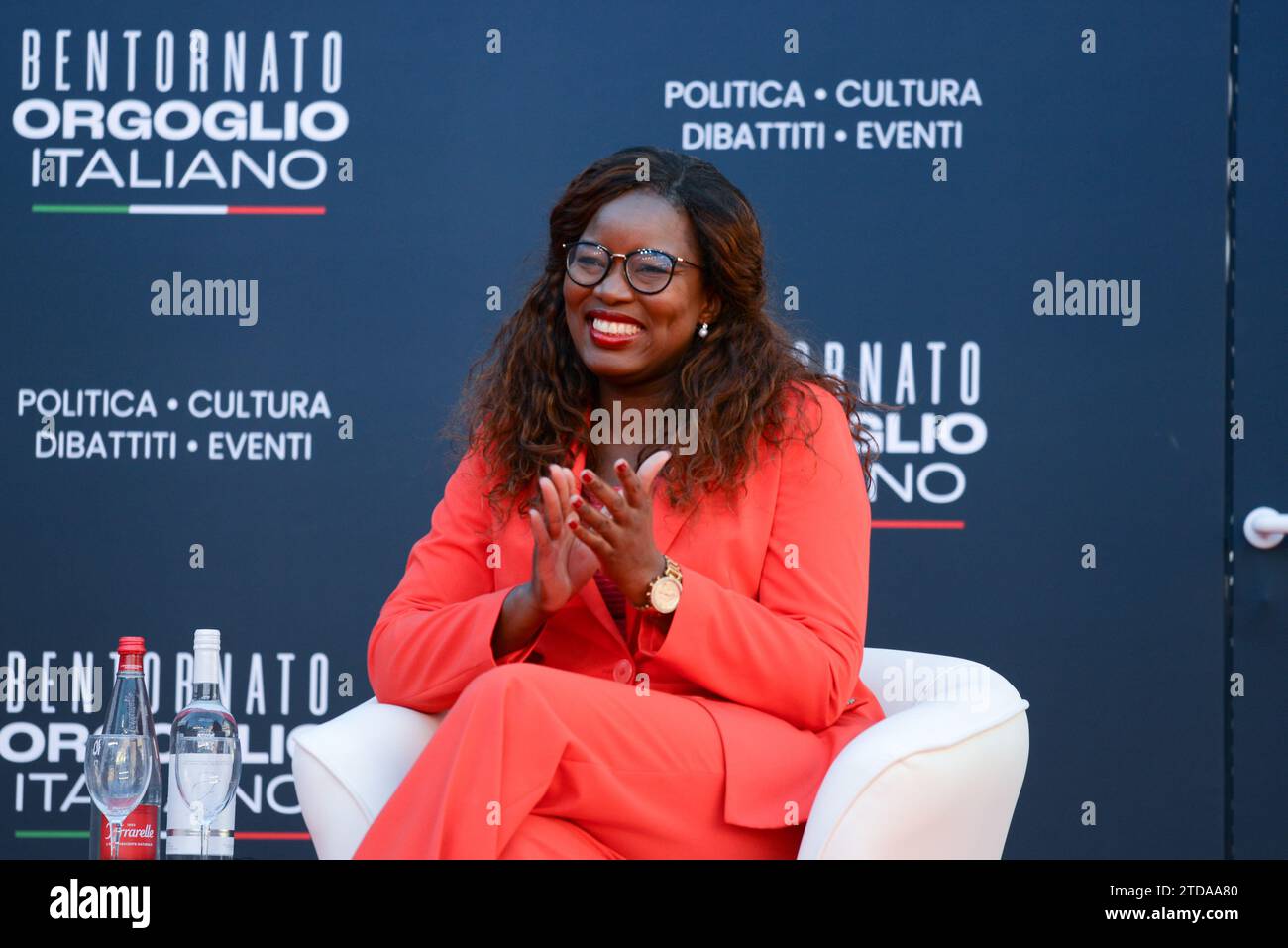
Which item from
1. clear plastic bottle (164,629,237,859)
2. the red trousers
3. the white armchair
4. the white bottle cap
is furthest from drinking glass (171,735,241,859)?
the red trousers

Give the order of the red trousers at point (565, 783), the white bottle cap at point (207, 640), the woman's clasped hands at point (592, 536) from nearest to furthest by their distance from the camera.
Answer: the red trousers at point (565, 783) < the woman's clasped hands at point (592, 536) < the white bottle cap at point (207, 640)

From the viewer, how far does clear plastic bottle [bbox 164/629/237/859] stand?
2.62 meters

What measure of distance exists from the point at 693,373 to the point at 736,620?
1.77ft

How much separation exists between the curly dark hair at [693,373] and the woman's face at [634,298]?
33mm

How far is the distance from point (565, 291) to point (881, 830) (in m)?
1.11

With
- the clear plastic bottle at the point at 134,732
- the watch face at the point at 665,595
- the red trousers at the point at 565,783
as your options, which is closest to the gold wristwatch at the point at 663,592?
the watch face at the point at 665,595

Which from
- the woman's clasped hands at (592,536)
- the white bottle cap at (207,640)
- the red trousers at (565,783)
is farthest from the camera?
the white bottle cap at (207,640)

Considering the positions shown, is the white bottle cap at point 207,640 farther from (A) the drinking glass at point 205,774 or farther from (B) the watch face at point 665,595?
(B) the watch face at point 665,595

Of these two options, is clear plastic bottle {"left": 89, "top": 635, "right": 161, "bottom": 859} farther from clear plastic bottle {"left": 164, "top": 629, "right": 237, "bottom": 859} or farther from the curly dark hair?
the curly dark hair

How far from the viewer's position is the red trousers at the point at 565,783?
83.0 inches

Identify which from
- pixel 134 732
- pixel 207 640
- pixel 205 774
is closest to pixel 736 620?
pixel 207 640

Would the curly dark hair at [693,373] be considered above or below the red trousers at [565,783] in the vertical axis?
above
